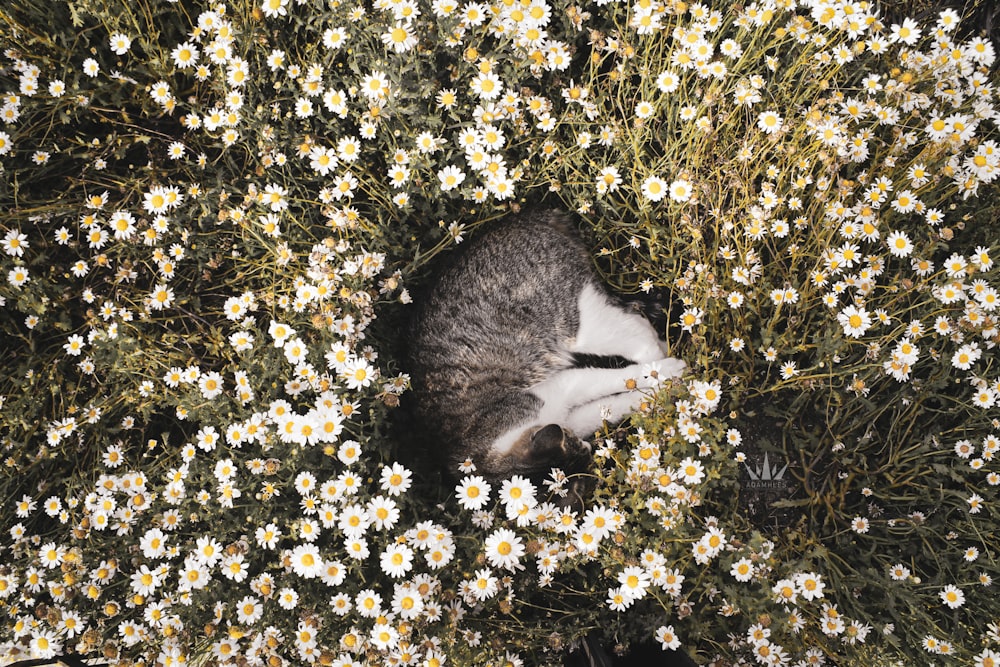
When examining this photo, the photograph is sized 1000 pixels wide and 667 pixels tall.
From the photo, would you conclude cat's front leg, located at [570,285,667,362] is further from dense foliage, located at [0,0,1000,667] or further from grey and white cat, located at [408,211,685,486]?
dense foliage, located at [0,0,1000,667]

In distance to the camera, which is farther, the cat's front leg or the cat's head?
the cat's front leg

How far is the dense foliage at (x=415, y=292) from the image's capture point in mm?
2805

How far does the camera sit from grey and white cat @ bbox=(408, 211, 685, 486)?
329 centimetres

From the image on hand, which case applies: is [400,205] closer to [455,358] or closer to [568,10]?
[455,358]

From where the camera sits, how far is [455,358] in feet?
10.8

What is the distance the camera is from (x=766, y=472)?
339 cm

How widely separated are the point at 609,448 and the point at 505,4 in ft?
7.51

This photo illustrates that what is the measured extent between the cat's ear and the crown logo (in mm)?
1104

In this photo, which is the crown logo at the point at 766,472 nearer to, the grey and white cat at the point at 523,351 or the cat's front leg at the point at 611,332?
the grey and white cat at the point at 523,351

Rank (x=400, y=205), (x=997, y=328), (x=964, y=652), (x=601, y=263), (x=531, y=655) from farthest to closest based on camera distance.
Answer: (x=601, y=263)
(x=400, y=205)
(x=531, y=655)
(x=997, y=328)
(x=964, y=652)

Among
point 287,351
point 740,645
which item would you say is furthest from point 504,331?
point 740,645
